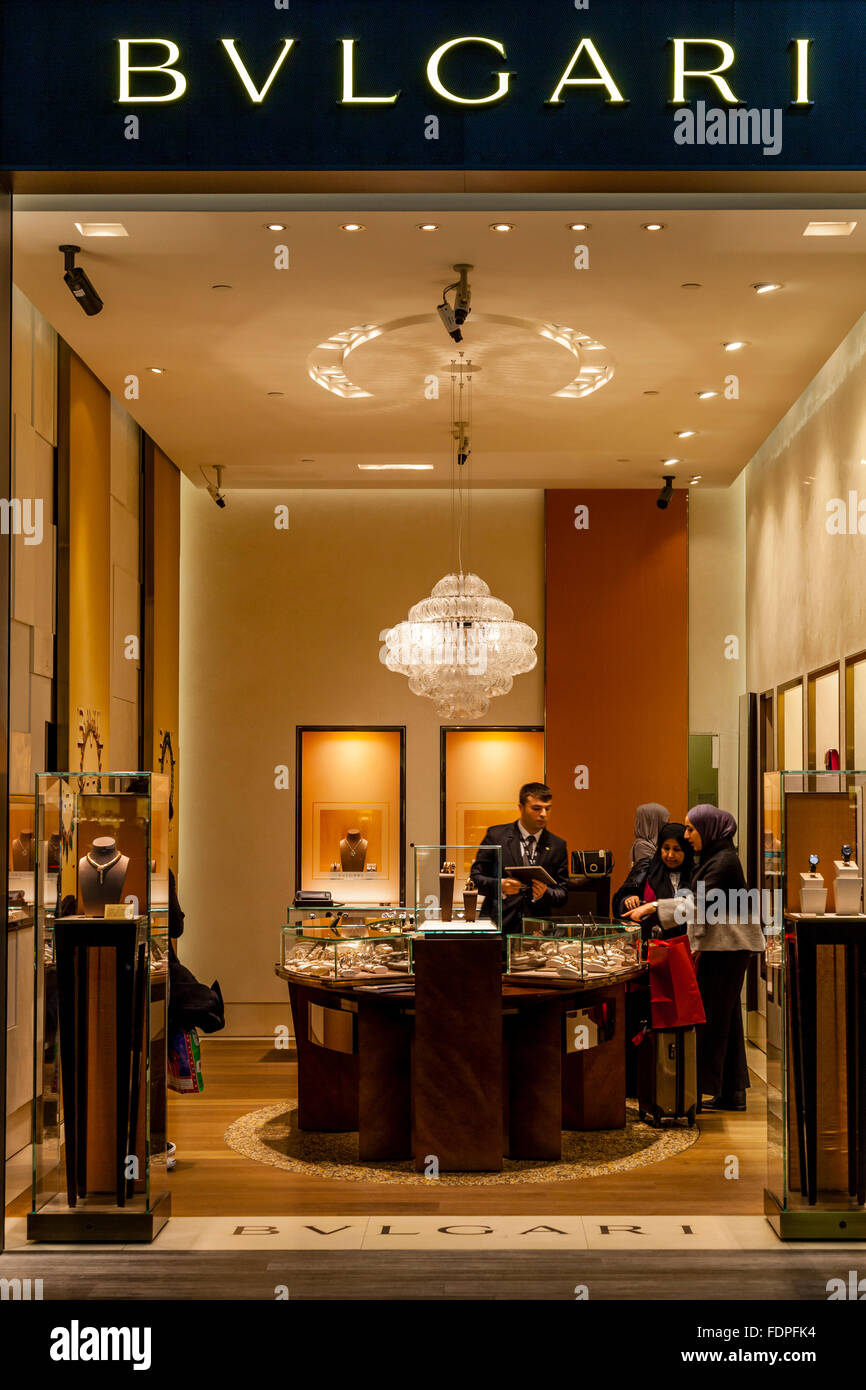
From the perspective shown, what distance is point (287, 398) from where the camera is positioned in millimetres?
7227

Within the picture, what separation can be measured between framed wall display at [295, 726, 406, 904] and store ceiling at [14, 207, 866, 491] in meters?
2.23

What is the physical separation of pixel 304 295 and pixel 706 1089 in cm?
425

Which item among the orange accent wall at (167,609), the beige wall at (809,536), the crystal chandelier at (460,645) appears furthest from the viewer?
the orange accent wall at (167,609)

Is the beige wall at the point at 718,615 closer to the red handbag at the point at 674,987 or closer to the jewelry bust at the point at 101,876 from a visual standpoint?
the red handbag at the point at 674,987

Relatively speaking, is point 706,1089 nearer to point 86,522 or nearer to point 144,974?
point 144,974

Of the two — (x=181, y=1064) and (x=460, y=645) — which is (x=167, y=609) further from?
(x=181, y=1064)

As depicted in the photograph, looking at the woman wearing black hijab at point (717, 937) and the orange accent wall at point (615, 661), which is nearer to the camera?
the woman wearing black hijab at point (717, 937)

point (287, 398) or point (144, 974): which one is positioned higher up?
point (287, 398)

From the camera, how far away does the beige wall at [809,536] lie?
20.2ft

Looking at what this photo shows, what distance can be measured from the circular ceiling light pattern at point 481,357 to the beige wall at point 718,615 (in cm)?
316

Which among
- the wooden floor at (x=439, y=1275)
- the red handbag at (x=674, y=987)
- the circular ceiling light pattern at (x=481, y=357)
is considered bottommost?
the wooden floor at (x=439, y=1275)

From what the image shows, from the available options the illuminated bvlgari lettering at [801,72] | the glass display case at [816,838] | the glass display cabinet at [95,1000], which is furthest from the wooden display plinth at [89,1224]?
the illuminated bvlgari lettering at [801,72]

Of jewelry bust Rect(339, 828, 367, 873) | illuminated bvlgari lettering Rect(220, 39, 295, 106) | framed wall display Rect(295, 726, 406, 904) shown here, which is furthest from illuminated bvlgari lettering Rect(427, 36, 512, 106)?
jewelry bust Rect(339, 828, 367, 873)
